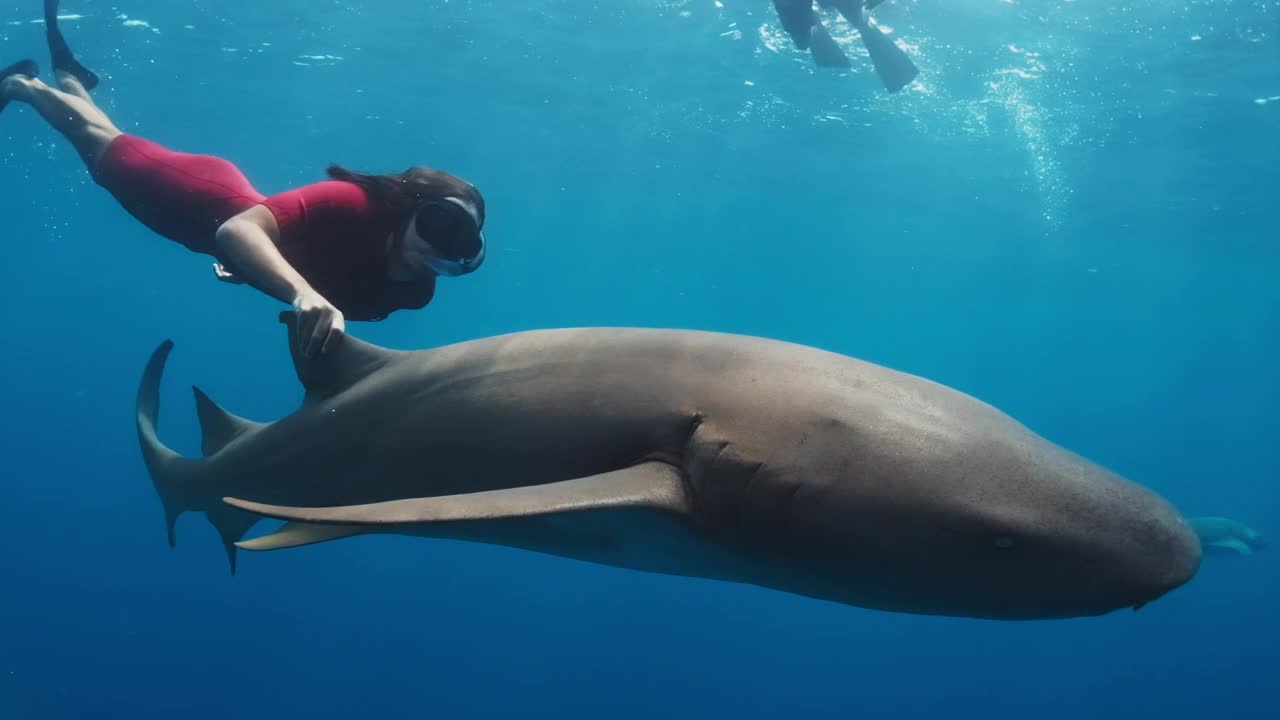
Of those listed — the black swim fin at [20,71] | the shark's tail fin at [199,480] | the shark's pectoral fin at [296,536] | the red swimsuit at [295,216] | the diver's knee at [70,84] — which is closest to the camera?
the shark's pectoral fin at [296,536]

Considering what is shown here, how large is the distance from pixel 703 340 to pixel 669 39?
22.1 meters

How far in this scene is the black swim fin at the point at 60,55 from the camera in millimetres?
8234

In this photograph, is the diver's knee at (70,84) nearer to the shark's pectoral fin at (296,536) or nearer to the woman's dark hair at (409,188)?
the woman's dark hair at (409,188)

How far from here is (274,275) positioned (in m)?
3.86

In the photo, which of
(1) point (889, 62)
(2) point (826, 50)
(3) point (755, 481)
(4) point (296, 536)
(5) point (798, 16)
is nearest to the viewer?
(3) point (755, 481)

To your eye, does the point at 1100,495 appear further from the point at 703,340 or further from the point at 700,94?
the point at 700,94

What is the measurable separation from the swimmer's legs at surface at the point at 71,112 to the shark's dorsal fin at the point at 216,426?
11.7 feet

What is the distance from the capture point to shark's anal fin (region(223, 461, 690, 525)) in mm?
2240

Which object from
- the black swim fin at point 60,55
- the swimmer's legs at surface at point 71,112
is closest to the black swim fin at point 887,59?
the black swim fin at point 60,55

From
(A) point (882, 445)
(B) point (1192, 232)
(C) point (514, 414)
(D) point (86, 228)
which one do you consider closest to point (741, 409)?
(A) point (882, 445)

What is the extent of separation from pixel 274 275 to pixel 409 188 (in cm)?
108

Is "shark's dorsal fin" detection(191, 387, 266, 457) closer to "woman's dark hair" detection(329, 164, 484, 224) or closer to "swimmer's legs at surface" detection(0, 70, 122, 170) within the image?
"woman's dark hair" detection(329, 164, 484, 224)

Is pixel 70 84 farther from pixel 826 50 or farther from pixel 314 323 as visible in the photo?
pixel 826 50

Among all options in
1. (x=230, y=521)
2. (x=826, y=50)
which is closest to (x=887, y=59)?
(x=826, y=50)
